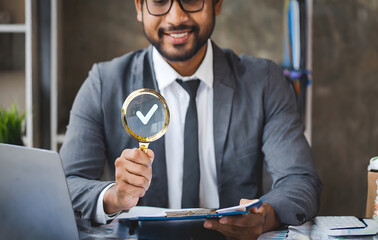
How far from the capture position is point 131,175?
3.76ft

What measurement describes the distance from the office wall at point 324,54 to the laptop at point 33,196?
2.00 m

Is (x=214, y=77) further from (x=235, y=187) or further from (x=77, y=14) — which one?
(x=77, y=14)

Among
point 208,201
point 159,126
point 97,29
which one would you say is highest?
point 97,29

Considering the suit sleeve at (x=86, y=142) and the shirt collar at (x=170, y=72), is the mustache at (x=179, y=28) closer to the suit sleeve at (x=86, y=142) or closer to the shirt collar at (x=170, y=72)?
the shirt collar at (x=170, y=72)

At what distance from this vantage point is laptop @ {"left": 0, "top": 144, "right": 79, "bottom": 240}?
0.92 metres

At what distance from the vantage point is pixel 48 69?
113 inches

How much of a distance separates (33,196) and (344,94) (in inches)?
98.5

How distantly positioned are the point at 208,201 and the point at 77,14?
1.85 m

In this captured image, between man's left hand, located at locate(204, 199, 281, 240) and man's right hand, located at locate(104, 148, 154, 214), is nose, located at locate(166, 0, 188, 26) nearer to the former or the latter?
man's right hand, located at locate(104, 148, 154, 214)

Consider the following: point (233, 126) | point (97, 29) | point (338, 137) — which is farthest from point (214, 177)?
point (97, 29)

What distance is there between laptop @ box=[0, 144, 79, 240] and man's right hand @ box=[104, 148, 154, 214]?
0.74ft

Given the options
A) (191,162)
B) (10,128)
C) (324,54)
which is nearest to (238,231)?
(191,162)

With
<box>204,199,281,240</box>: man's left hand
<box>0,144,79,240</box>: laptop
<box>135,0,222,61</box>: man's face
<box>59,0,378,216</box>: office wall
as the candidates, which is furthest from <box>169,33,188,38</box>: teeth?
<box>59,0,378,216</box>: office wall

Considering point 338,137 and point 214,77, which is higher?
point 214,77
